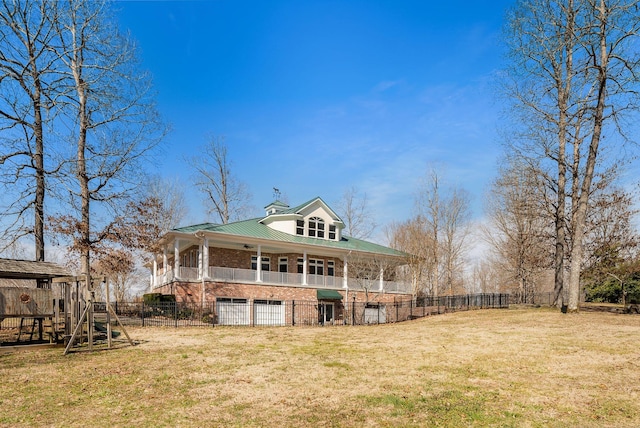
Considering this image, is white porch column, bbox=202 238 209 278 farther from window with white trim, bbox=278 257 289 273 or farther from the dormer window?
the dormer window

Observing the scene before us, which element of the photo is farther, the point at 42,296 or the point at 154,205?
the point at 154,205

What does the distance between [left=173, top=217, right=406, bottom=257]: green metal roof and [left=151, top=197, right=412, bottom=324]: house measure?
0.08m

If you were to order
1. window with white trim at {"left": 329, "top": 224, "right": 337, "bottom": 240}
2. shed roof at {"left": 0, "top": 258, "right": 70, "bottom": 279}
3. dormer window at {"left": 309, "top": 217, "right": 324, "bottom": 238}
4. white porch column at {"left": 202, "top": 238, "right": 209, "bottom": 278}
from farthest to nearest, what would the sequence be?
window with white trim at {"left": 329, "top": 224, "right": 337, "bottom": 240} → dormer window at {"left": 309, "top": 217, "right": 324, "bottom": 238} → white porch column at {"left": 202, "top": 238, "right": 209, "bottom": 278} → shed roof at {"left": 0, "top": 258, "right": 70, "bottom": 279}

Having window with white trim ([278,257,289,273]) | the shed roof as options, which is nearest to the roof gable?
window with white trim ([278,257,289,273])

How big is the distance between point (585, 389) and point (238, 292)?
21845 mm

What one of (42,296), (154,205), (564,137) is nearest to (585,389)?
(42,296)

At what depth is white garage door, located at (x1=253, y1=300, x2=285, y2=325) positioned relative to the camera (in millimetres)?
27359

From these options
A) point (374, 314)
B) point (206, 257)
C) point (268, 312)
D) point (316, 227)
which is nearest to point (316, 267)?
point (316, 227)

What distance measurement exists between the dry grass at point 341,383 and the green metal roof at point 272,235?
14111mm

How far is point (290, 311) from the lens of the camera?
2877cm

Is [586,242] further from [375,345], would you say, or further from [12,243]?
[12,243]

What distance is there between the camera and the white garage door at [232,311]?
25.5m

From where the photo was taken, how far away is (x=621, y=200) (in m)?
28.1

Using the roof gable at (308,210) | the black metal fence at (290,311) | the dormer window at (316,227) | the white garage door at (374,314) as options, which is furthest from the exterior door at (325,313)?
the roof gable at (308,210)
